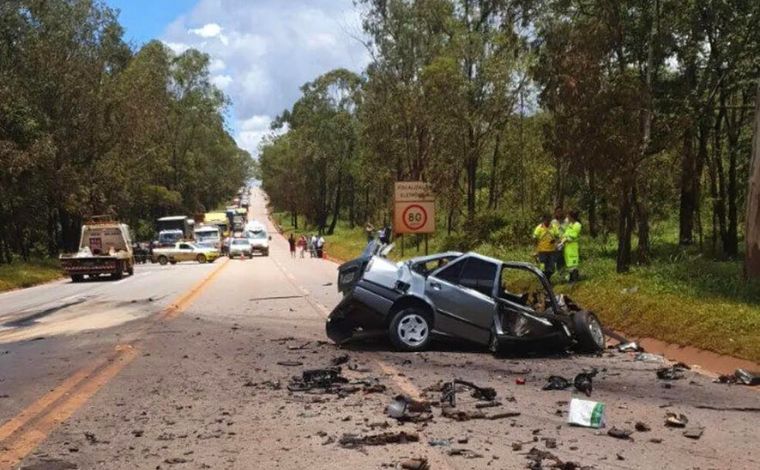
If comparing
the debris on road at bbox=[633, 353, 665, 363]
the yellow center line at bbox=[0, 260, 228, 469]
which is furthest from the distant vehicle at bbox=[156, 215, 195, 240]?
the debris on road at bbox=[633, 353, 665, 363]

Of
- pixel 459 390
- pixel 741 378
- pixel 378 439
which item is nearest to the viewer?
pixel 378 439

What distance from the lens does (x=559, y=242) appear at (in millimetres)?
16188

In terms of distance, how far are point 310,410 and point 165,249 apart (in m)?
45.7

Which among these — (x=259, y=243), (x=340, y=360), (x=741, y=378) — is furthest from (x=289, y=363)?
(x=259, y=243)

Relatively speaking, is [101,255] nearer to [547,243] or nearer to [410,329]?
[547,243]

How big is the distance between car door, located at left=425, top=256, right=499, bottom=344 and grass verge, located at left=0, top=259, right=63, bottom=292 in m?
22.9

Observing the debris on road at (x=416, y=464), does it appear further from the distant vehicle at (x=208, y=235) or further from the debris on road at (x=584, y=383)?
the distant vehicle at (x=208, y=235)

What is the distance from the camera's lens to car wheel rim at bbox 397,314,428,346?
33.3 feet

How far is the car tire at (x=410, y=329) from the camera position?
10133 millimetres

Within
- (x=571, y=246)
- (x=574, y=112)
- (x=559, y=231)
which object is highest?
(x=574, y=112)

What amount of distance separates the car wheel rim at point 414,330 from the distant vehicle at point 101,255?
912 inches

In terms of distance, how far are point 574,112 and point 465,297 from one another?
22.9 ft

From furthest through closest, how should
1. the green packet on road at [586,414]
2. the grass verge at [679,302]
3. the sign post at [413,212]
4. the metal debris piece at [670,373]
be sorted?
the sign post at [413,212], the grass verge at [679,302], the metal debris piece at [670,373], the green packet on road at [586,414]

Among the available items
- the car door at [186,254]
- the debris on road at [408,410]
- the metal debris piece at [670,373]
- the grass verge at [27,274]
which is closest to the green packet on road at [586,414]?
the debris on road at [408,410]
